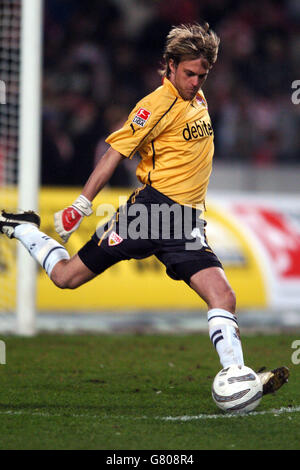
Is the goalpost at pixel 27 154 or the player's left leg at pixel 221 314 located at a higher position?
the goalpost at pixel 27 154

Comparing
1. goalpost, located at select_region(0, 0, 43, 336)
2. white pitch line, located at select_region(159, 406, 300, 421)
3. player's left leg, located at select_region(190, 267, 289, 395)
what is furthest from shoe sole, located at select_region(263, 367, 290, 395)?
goalpost, located at select_region(0, 0, 43, 336)

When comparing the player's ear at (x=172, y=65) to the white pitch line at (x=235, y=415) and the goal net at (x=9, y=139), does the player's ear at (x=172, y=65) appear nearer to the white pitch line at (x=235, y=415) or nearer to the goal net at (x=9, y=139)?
the white pitch line at (x=235, y=415)

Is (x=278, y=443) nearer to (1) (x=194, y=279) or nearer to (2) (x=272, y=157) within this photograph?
(1) (x=194, y=279)

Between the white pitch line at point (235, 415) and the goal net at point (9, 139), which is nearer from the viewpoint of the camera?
the white pitch line at point (235, 415)

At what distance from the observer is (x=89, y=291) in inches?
376

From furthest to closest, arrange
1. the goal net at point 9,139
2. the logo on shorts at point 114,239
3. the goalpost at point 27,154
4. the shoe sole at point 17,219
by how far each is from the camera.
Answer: the goal net at point 9,139 → the goalpost at point 27,154 → the shoe sole at point 17,219 → the logo on shorts at point 114,239

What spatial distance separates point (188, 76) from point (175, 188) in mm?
703

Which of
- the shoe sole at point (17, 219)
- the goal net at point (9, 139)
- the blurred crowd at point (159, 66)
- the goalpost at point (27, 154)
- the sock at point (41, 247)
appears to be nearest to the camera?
the sock at point (41, 247)

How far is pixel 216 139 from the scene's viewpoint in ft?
44.2

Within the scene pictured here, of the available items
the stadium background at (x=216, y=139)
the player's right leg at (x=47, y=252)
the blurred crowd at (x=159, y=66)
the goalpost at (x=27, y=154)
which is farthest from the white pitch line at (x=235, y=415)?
the blurred crowd at (x=159, y=66)

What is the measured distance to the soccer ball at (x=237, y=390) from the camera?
16.3 ft

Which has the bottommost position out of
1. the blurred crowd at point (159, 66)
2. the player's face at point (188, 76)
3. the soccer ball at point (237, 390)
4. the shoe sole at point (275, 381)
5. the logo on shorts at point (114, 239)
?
the soccer ball at point (237, 390)

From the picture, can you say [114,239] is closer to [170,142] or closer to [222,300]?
[170,142]

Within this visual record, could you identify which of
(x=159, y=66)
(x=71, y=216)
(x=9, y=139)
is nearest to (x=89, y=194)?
(x=71, y=216)
